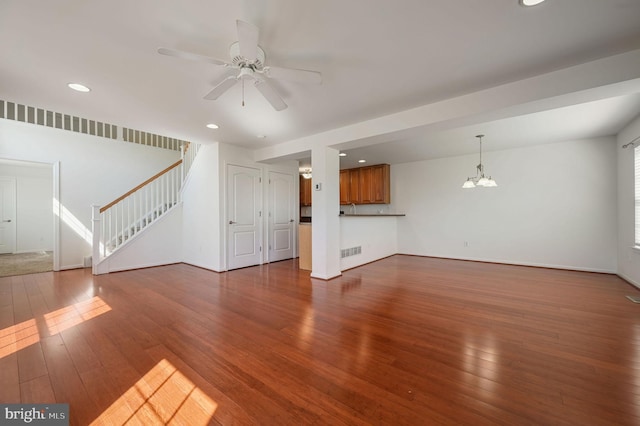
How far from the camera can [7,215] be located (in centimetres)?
711

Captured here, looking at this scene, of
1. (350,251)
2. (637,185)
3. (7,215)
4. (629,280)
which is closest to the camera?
(637,185)

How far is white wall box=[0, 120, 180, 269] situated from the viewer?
485cm

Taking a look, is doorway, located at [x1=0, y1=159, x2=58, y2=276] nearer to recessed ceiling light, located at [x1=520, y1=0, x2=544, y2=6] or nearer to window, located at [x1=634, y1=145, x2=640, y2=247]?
recessed ceiling light, located at [x1=520, y1=0, x2=544, y2=6]

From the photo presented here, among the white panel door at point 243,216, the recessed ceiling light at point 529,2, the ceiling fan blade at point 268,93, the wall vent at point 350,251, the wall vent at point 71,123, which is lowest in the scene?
the wall vent at point 350,251

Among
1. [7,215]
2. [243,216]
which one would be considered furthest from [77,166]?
[7,215]

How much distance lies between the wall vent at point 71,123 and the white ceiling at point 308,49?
2284 mm

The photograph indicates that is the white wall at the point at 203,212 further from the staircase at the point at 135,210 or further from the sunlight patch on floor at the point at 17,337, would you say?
the sunlight patch on floor at the point at 17,337

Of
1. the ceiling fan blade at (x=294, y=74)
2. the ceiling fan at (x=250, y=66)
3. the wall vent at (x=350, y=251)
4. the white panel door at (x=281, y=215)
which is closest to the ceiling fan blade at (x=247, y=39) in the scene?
the ceiling fan at (x=250, y=66)

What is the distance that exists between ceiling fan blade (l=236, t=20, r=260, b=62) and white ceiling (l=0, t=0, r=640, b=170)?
205 mm

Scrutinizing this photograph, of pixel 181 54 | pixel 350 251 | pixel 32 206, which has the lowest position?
pixel 350 251

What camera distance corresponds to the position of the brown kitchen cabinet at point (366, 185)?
22.9 ft

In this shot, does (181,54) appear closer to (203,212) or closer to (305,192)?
(203,212)

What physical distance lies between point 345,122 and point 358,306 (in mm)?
2665

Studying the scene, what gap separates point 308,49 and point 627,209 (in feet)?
18.3
